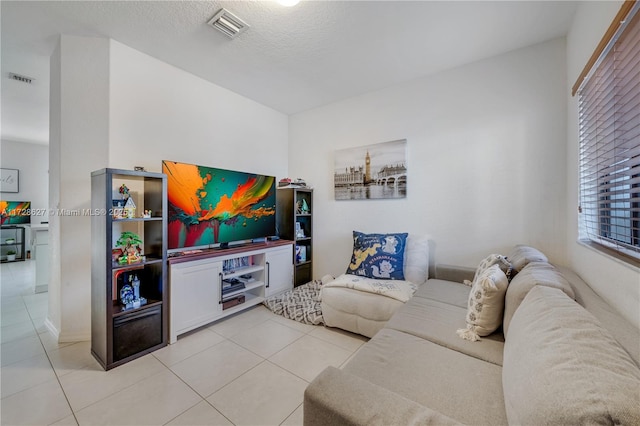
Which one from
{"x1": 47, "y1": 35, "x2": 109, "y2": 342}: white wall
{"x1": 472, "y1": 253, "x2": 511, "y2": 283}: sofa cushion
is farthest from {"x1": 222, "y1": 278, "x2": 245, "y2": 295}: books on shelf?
{"x1": 472, "y1": 253, "x2": 511, "y2": 283}: sofa cushion

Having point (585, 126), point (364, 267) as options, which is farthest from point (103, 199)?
point (585, 126)

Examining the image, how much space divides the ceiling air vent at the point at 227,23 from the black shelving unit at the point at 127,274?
1.30 m

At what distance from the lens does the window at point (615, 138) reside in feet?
3.46

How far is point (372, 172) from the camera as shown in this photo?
3113 mm

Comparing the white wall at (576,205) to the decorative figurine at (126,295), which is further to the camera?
the decorative figurine at (126,295)

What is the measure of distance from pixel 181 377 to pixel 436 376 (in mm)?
1656

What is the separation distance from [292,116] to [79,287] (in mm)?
3255

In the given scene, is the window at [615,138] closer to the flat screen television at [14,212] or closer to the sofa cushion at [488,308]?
the sofa cushion at [488,308]

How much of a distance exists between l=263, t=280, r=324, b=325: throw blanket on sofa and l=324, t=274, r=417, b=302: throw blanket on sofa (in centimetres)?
38

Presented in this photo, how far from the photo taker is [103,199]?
1841 mm

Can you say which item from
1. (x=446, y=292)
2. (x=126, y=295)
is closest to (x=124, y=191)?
Answer: (x=126, y=295)

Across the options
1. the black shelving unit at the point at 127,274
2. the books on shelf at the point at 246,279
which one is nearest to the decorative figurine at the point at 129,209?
the black shelving unit at the point at 127,274

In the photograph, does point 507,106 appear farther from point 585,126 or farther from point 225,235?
point 225,235

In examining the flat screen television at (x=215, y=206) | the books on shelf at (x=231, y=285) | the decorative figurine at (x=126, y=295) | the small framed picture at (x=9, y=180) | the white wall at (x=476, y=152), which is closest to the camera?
the decorative figurine at (x=126, y=295)
